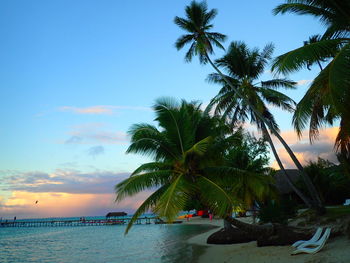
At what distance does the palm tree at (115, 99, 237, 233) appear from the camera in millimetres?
11539

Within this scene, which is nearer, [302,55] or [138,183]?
[302,55]

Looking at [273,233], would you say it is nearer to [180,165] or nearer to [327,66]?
[180,165]

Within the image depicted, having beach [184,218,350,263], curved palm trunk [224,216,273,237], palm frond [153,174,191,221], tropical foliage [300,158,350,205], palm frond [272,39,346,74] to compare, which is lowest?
beach [184,218,350,263]

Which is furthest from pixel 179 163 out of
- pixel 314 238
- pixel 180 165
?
pixel 314 238

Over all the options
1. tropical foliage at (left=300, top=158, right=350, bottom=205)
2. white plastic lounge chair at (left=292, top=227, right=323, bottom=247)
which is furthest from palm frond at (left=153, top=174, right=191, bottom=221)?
tropical foliage at (left=300, top=158, right=350, bottom=205)

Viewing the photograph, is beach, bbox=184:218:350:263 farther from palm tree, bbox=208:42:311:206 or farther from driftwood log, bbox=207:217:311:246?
palm tree, bbox=208:42:311:206

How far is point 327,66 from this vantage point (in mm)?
8383

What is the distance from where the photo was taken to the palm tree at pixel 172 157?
37.9 ft

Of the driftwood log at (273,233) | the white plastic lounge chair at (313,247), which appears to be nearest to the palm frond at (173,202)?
the driftwood log at (273,233)

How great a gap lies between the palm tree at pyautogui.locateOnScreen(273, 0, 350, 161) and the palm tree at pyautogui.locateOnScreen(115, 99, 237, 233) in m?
3.89

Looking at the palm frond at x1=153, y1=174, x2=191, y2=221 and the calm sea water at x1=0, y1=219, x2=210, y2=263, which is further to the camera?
the calm sea water at x1=0, y1=219, x2=210, y2=263

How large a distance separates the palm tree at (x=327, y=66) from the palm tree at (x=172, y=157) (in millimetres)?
3894

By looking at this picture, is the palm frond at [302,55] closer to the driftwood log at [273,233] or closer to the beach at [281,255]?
the beach at [281,255]

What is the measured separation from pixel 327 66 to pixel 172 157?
24.0 ft
